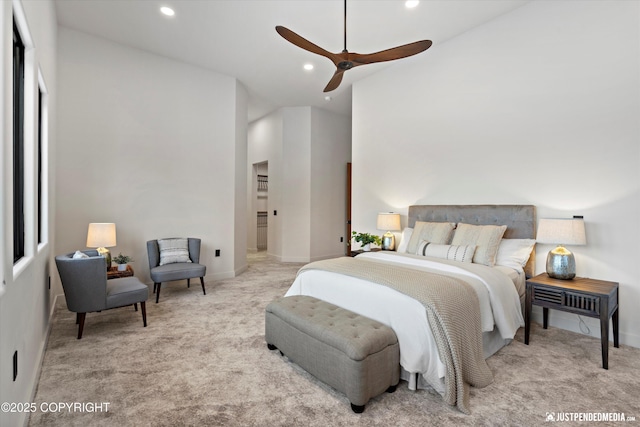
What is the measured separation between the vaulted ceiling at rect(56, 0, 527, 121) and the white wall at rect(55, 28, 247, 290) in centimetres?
30

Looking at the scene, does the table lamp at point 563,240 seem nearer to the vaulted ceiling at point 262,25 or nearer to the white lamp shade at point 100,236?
the vaulted ceiling at point 262,25

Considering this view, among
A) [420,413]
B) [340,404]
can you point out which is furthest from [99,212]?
[420,413]

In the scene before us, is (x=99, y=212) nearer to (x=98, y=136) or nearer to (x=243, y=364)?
(x=98, y=136)

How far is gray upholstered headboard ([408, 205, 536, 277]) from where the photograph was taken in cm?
323

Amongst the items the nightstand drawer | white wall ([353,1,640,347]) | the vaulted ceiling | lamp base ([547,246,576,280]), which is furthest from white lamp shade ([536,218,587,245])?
the vaulted ceiling

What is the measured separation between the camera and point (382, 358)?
6.19 ft

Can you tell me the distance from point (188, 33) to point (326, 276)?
3.53m

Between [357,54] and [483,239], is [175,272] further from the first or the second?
[483,239]

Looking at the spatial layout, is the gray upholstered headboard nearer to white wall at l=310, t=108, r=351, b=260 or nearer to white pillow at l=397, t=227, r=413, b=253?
white pillow at l=397, t=227, r=413, b=253

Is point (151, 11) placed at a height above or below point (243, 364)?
above

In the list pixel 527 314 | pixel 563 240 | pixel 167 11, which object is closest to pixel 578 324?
pixel 527 314

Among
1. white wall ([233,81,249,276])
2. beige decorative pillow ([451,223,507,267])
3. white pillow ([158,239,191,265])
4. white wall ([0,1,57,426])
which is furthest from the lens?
white wall ([233,81,249,276])

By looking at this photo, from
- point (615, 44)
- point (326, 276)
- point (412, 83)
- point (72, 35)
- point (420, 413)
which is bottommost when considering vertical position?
point (420, 413)

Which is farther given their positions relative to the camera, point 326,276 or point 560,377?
point 326,276
